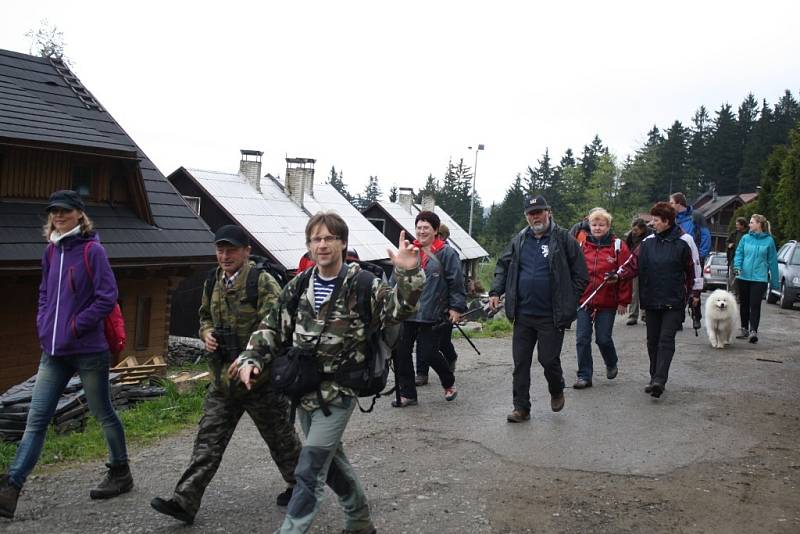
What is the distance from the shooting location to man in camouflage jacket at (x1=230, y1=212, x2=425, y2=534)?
391 centimetres

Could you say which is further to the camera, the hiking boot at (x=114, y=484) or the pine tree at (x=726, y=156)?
the pine tree at (x=726, y=156)

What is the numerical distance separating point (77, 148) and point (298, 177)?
21.5 metres

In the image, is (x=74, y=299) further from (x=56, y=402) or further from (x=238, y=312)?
(x=238, y=312)

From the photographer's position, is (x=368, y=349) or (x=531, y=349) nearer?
(x=368, y=349)

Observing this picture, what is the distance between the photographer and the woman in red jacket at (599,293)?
8375 mm

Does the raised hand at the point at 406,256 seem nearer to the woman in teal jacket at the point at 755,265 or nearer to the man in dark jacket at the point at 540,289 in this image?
the man in dark jacket at the point at 540,289

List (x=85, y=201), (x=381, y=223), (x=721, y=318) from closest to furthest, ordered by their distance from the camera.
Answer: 1. (x=721, y=318)
2. (x=85, y=201)
3. (x=381, y=223)

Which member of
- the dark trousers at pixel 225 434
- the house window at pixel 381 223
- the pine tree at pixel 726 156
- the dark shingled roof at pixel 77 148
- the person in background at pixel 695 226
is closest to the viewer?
the dark trousers at pixel 225 434

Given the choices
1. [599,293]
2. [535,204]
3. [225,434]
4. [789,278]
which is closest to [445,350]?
[599,293]

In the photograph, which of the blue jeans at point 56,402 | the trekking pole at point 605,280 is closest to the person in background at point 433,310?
the trekking pole at point 605,280

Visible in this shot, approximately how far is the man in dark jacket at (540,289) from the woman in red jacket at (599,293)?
157cm

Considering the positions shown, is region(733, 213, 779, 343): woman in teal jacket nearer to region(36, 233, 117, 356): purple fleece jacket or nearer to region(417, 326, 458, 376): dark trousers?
region(417, 326, 458, 376): dark trousers

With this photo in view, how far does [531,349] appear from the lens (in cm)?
702

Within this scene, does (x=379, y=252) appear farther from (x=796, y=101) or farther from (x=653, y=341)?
(x=796, y=101)
